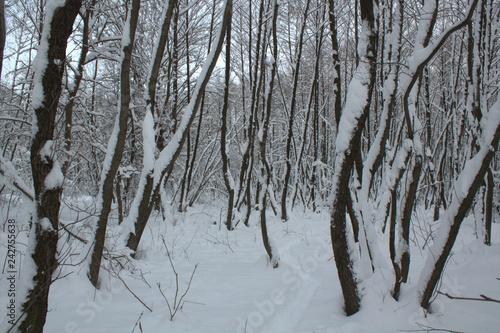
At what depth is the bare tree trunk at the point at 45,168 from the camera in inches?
57.9

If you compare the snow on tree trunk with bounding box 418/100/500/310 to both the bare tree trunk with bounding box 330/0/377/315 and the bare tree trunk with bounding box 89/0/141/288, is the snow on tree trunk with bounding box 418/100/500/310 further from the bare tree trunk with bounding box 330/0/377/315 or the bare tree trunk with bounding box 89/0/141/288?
the bare tree trunk with bounding box 89/0/141/288

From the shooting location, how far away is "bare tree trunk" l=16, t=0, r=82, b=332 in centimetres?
147

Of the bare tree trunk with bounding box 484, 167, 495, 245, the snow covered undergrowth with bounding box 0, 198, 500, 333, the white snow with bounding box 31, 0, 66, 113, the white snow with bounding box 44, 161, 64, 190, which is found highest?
the white snow with bounding box 31, 0, 66, 113

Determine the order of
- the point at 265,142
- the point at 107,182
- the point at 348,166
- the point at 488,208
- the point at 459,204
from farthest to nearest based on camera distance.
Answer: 1. the point at 265,142
2. the point at 488,208
3. the point at 107,182
4. the point at 348,166
5. the point at 459,204

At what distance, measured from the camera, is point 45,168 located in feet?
5.01

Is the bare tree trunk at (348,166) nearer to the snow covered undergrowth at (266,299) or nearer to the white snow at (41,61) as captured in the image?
the snow covered undergrowth at (266,299)

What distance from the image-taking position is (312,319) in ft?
6.73

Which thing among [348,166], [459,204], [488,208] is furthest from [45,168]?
[488,208]

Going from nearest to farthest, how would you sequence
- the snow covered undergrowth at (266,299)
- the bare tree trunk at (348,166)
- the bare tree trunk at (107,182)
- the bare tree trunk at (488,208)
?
the snow covered undergrowth at (266,299)
the bare tree trunk at (348,166)
the bare tree trunk at (107,182)
the bare tree trunk at (488,208)

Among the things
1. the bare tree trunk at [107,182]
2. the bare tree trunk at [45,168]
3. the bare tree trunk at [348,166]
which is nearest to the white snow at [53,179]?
the bare tree trunk at [45,168]

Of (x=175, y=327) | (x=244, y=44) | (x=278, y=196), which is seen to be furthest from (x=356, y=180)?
(x=278, y=196)

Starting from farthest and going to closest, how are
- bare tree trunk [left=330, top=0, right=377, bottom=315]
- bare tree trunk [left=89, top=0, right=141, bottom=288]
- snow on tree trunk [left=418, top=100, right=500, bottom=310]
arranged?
bare tree trunk [left=89, top=0, right=141, bottom=288]
bare tree trunk [left=330, top=0, right=377, bottom=315]
snow on tree trunk [left=418, top=100, right=500, bottom=310]

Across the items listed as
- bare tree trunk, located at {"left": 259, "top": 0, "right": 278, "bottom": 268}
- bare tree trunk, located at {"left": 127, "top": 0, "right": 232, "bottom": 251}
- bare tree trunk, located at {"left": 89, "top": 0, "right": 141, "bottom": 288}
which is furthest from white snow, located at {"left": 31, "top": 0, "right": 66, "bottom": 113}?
bare tree trunk, located at {"left": 259, "top": 0, "right": 278, "bottom": 268}

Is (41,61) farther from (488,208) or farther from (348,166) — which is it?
(488,208)
